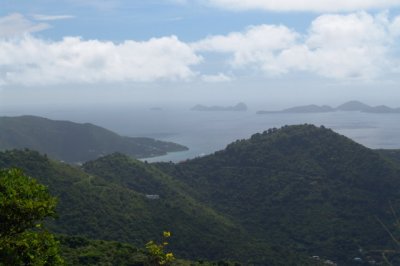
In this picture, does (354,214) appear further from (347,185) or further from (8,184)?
(8,184)

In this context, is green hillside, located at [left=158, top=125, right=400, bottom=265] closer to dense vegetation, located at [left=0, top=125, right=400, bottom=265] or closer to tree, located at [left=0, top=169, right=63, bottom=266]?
dense vegetation, located at [left=0, top=125, right=400, bottom=265]

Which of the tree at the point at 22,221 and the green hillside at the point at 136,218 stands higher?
the tree at the point at 22,221

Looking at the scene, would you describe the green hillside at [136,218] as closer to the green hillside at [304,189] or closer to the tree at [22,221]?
the green hillside at [304,189]

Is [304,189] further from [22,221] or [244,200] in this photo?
[22,221]

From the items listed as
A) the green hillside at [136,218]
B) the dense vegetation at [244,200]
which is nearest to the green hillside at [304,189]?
the dense vegetation at [244,200]

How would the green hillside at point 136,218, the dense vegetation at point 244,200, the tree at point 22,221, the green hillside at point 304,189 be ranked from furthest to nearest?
1. the green hillside at point 304,189
2. the dense vegetation at point 244,200
3. the green hillside at point 136,218
4. the tree at point 22,221

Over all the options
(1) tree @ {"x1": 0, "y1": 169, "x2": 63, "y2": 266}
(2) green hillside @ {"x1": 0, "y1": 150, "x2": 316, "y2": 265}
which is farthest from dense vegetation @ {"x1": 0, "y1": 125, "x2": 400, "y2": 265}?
(1) tree @ {"x1": 0, "y1": 169, "x2": 63, "y2": 266}

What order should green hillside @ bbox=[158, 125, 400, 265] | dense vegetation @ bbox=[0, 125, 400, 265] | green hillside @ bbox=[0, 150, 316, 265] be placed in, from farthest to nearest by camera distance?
green hillside @ bbox=[158, 125, 400, 265], dense vegetation @ bbox=[0, 125, 400, 265], green hillside @ bbox=[0, 150, 316, 265]
